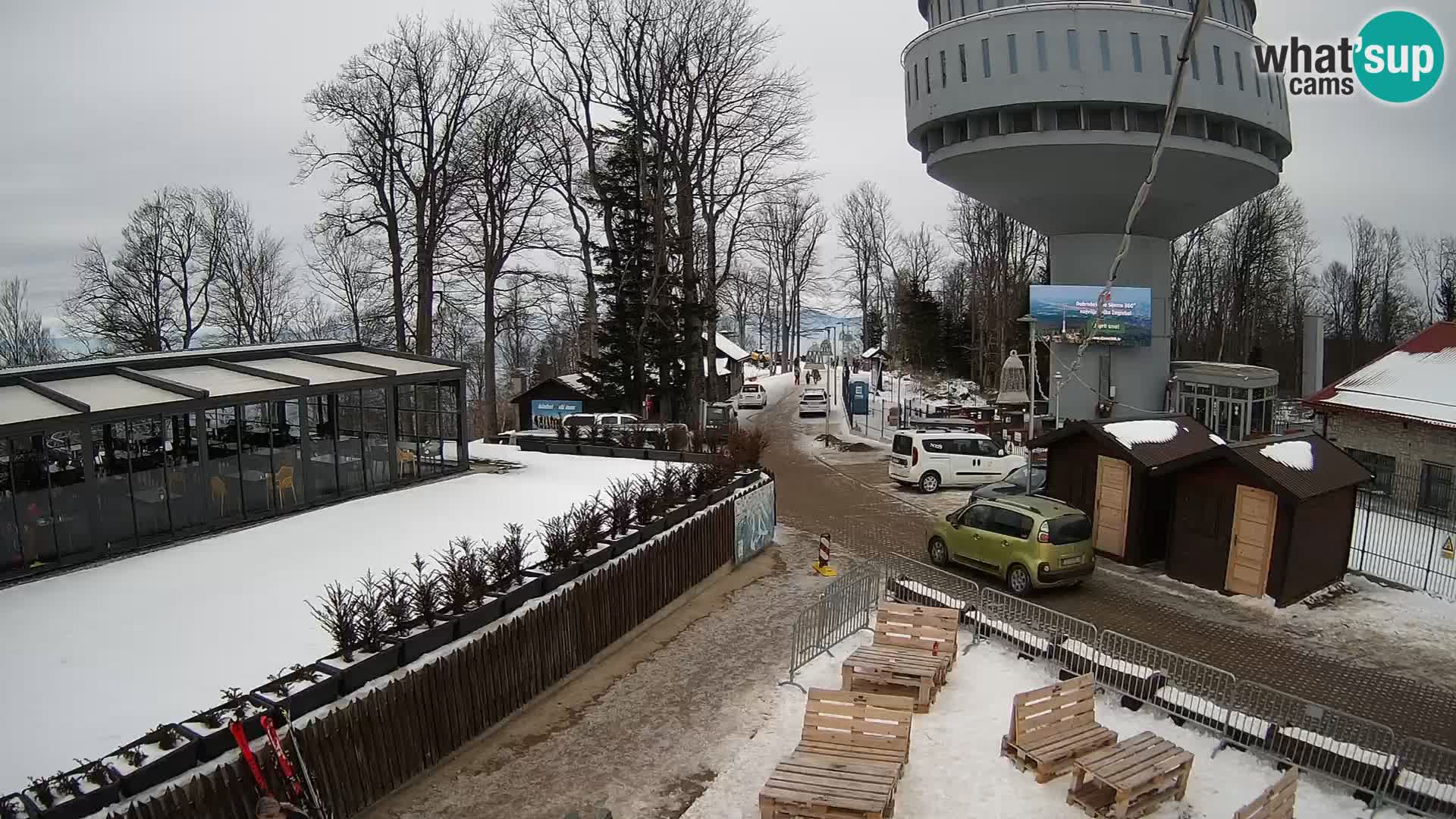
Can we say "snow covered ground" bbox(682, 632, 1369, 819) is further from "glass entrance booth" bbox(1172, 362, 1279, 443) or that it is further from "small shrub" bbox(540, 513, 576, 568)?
"glass entrance booth" bbox(1172, 362, 1279, 443)

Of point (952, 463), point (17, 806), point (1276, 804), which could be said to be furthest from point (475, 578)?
point (952, 463)

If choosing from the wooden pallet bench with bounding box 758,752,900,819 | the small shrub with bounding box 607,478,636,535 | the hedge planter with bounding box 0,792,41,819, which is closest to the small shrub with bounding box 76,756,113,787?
the hedge planter with bounding box 0,792,41,819

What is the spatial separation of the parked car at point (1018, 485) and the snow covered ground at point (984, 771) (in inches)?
322

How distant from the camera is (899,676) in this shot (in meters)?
10.1

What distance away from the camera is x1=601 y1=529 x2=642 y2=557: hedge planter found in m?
13.4

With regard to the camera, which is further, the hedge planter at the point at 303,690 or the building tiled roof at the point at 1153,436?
the building tiled roof at the point at 1153,436

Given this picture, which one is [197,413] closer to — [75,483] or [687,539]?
[75,483]

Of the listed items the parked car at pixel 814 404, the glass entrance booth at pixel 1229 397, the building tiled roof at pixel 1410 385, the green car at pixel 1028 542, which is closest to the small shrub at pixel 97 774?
the green car at pixel 1028 542

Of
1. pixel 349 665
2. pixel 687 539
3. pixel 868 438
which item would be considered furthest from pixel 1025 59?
pixel 349 665

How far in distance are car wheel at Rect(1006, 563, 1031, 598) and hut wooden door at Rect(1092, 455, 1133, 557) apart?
2.79 meters

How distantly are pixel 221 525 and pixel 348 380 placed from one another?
163 inches

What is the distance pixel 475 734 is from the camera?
988cm

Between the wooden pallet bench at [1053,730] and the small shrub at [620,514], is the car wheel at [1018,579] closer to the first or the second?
the wooden pallet bench at [1053,730]

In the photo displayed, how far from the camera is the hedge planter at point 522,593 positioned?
427 inches
